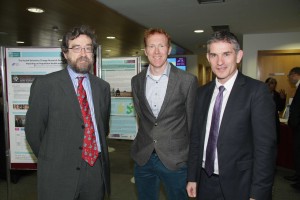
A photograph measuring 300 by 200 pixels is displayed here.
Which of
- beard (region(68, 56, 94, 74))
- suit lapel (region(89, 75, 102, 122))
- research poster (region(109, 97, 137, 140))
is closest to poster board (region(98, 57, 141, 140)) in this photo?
research poster (region(109, 97, 137, 140))

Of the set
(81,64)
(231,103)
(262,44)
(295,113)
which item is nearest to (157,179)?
(231,103)

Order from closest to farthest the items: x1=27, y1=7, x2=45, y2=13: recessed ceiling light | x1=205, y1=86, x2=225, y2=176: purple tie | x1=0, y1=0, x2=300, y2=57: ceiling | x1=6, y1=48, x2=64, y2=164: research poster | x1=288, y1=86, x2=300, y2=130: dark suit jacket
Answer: x1=205, y1=86, x2=225, y2=176: purple tie → x1=6, y1=48, x2=64, y2=164: research poster → x1=288, y1=86, x2=300, y2=130: dark suit jacket → x1=0, y1=0, x2=300, y2=57: ceiling → x1=27, y1=7, x2=45, y2=13: recessed ceiling light

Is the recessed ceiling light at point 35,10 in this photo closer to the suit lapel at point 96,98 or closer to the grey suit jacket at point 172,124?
the suit lapel at point 96,98

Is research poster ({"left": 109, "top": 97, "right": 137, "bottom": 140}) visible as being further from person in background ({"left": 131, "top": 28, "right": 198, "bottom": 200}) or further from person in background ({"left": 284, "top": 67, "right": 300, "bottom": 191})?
person in background ({"left": 284, "top": 67, "right": 300, "bottom": 191})

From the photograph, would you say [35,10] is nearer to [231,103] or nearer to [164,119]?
[164,119]

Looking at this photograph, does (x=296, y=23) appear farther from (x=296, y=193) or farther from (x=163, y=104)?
(x=163, y=104)

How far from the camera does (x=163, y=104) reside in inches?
76.9

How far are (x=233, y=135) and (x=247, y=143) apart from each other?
96 mm

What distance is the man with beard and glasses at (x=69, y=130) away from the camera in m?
1.67

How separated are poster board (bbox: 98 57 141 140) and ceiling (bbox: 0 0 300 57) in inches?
34.5

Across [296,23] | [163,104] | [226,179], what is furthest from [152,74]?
[296,23]

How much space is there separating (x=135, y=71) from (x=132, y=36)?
2.75 meters

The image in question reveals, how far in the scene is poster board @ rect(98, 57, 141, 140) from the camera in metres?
3.93

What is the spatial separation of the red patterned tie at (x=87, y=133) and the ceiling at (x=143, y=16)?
2.28 m
